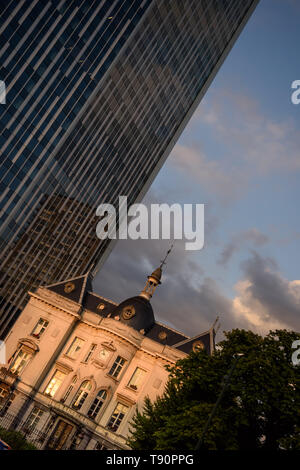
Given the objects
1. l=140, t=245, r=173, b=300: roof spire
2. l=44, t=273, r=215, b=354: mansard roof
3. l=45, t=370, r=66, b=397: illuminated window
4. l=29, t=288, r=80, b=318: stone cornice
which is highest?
l=140, t=245, r=173, b=300: roof spire

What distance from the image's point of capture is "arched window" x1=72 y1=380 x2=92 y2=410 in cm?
4440

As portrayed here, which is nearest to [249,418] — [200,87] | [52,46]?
[52,46]

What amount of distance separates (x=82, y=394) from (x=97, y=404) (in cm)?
199

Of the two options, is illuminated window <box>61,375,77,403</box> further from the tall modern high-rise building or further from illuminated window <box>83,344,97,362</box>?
the tall modern high-rise building

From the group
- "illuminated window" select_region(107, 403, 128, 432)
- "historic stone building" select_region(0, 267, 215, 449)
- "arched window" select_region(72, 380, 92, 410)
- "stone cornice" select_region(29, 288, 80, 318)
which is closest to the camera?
"historic stone building" select_region(0, 267, 215, 449)

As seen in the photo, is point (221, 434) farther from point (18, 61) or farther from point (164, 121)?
point (164, 121)

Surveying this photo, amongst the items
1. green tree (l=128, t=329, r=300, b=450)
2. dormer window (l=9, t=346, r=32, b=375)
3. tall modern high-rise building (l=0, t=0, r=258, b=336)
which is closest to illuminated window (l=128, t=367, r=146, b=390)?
dormer window (l=9, t=346, r=32, b=375)

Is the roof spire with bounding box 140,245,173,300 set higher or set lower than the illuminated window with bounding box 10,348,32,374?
higher

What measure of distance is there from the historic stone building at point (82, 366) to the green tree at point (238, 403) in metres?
16.6

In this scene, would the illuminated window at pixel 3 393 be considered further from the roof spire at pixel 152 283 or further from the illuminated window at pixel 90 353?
the roof spire at pixel 152 283

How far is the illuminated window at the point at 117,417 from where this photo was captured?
144ft

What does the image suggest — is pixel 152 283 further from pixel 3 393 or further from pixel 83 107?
pixel 83 107

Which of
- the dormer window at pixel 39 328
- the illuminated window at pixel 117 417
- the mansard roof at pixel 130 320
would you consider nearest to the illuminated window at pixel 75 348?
the dormer window at pixel 39 328

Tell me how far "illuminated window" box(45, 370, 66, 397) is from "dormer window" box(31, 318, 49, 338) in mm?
4962
